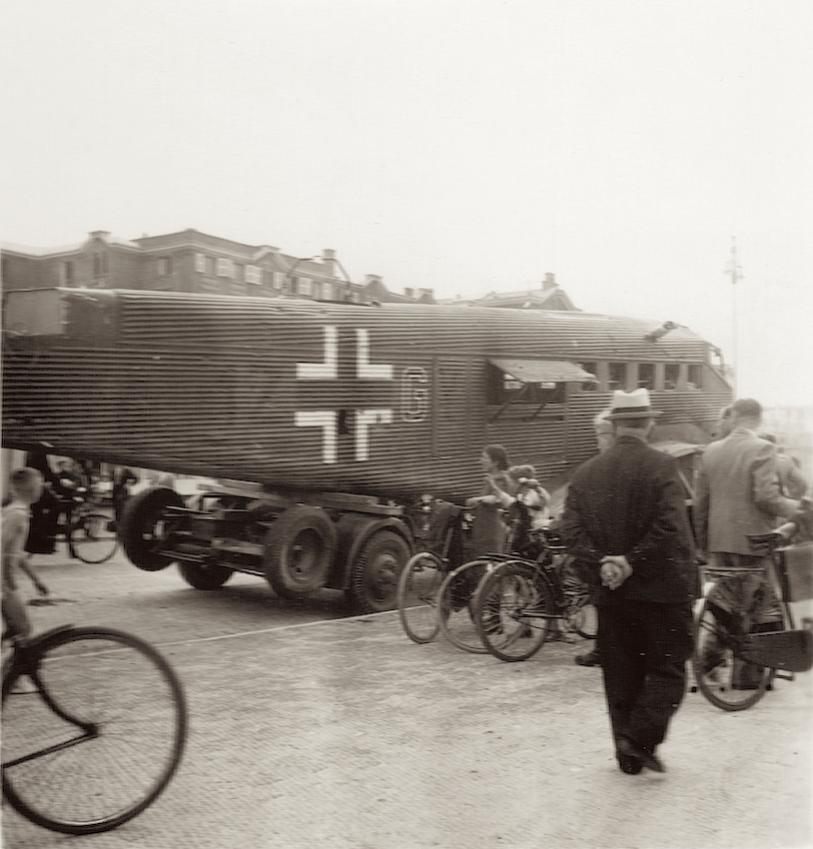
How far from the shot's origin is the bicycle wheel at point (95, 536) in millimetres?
5871

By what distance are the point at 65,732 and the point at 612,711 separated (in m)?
2.23

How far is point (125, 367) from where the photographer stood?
5.62 meters

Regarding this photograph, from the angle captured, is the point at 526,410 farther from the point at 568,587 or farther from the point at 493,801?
the point at 493,801

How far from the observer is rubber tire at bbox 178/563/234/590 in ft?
25.8

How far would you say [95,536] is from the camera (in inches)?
261

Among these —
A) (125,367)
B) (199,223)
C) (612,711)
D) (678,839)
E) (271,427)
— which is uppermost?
(199,223)

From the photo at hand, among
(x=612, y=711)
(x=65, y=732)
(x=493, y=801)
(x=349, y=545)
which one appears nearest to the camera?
(x=65, y=732)

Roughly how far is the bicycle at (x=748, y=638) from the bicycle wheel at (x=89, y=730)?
269cm

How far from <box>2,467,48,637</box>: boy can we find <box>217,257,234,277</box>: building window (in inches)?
56.2

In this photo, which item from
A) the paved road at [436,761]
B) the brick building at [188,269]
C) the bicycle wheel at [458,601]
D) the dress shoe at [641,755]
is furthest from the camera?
the bicycle wheel at [458,601]

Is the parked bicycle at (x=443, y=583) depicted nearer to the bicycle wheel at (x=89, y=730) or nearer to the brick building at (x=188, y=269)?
the brick building at (x=188, y=269)

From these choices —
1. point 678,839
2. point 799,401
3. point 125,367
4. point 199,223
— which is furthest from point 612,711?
point 125,367

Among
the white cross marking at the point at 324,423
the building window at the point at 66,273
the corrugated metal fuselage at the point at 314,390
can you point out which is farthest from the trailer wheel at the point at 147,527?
the building window at the point at 66,273

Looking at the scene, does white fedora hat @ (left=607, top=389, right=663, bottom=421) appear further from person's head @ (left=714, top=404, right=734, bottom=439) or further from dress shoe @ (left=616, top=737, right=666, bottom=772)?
dress shoe @ (left=616, top=737, right=666, bottom=772)
